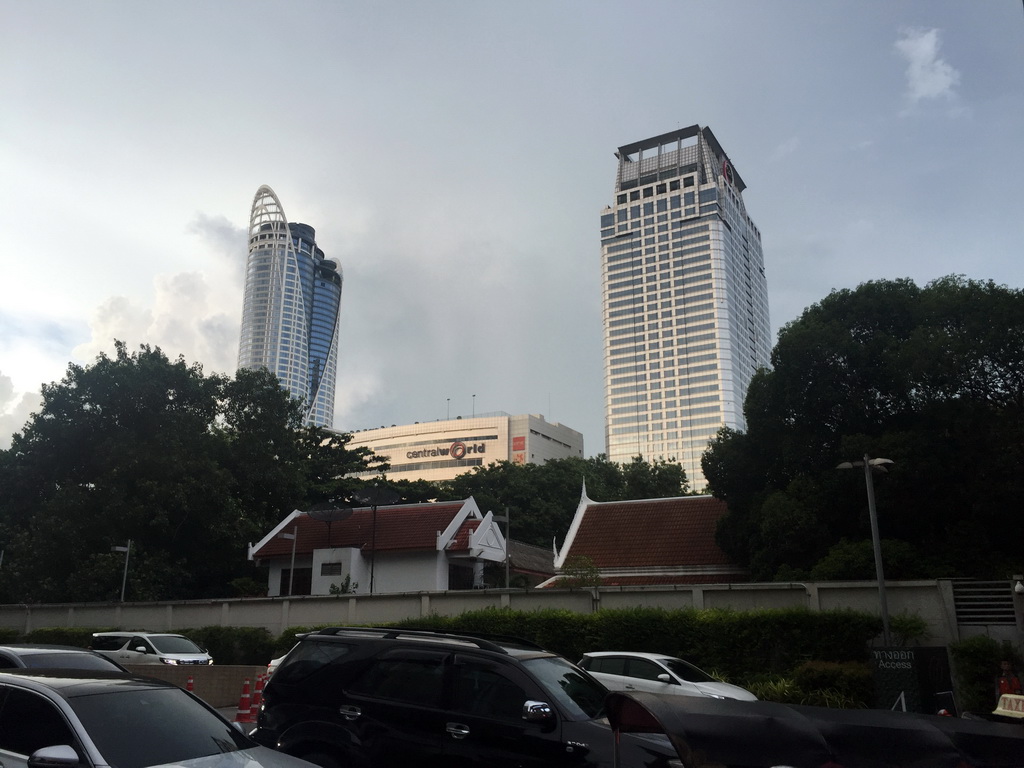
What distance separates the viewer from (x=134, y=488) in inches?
1420

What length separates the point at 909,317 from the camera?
28422 mm

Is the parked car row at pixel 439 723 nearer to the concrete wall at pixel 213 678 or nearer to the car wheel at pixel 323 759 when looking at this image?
the car wheel at pixel 323 759

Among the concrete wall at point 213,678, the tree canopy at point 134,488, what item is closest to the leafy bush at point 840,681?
the concrete wall at point 213,678

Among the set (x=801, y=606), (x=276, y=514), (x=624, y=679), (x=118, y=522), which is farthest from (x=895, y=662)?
(x=276, y=514)

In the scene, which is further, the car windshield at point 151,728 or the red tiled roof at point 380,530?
the red tiled roof at point 380,530

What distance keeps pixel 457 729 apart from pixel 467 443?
15975cm

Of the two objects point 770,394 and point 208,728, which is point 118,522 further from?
point 208,728

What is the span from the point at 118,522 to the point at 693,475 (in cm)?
Answer: 13389

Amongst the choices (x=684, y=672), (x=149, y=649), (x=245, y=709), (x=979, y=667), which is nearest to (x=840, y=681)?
(x=979, y=667)

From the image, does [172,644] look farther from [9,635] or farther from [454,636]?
[454,636]

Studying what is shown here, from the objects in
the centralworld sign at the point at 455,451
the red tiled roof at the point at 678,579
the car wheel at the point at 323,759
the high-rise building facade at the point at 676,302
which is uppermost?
the high-rise building facade at the point at 676,302

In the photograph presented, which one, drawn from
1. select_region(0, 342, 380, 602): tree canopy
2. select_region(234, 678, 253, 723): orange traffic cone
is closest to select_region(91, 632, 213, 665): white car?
select_region(234, 678, 253, 723): orange traffic cone

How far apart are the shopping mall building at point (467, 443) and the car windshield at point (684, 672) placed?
14280 cm

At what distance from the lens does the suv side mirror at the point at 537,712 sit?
6.27 meters
